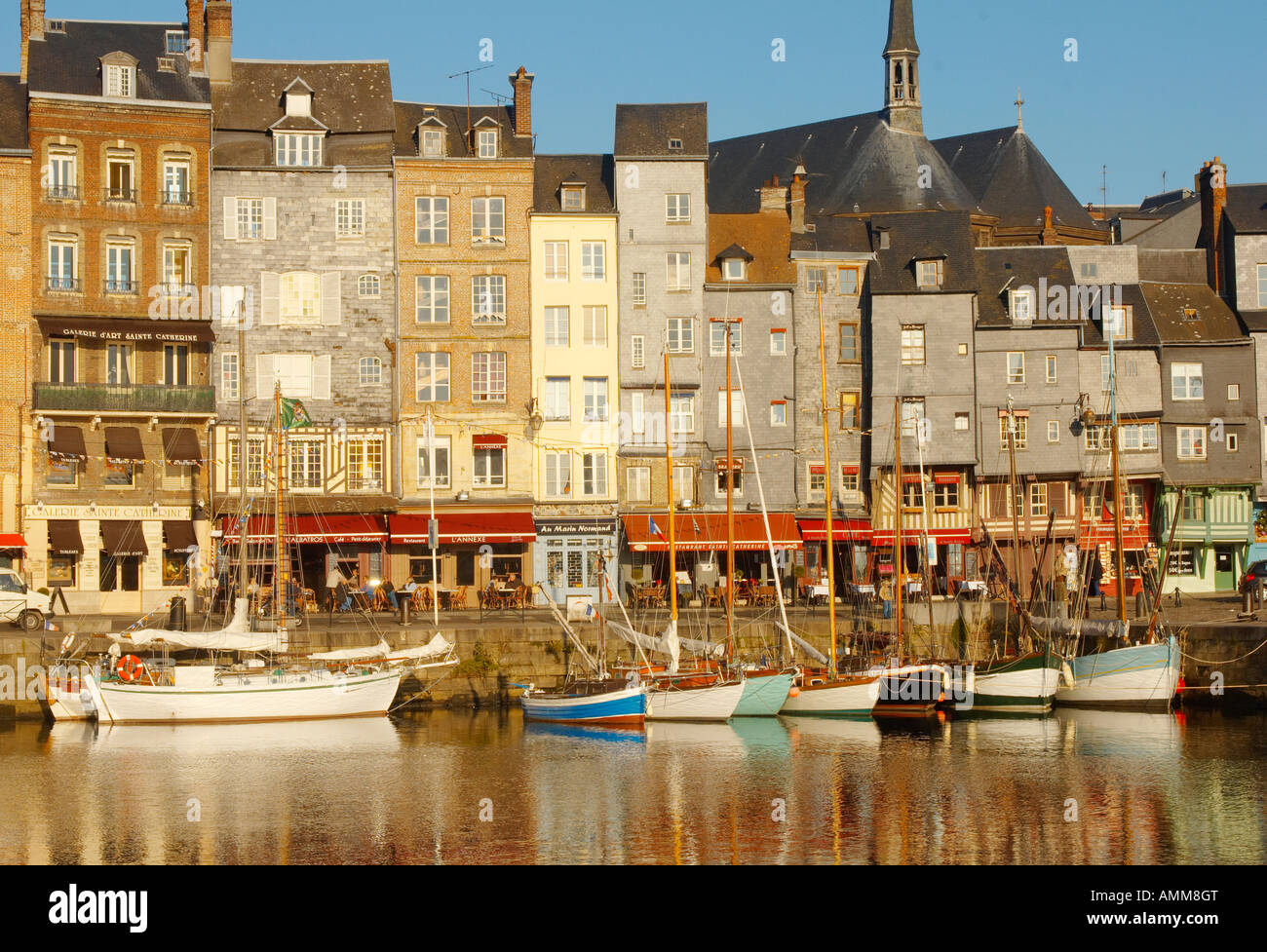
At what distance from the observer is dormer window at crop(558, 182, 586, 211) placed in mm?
52875

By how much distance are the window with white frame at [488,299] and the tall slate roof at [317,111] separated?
5.23 meters

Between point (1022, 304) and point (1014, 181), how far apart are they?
64.9 ft

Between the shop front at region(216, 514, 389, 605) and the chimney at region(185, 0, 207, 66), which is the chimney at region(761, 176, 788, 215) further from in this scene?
the chimney at region(185, 0, 207, 66)

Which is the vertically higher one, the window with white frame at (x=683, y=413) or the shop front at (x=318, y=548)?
the window with white frame at (x=683, y=413)

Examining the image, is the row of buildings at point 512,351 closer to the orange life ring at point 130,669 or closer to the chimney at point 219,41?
the chimney at point 219,41

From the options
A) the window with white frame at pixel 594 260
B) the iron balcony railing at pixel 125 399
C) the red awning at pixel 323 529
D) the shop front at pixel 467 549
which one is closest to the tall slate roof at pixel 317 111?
the window with white frame at pixel 594 260

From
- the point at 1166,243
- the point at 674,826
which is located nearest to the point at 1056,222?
the point at 1166,243

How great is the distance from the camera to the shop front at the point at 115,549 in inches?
1895

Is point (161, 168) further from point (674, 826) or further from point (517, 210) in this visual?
point (674, 826)

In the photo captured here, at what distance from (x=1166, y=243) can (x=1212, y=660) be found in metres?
30.4

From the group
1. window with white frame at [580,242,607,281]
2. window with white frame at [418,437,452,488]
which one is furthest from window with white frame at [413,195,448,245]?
window with white frame at [418,437,452,488]

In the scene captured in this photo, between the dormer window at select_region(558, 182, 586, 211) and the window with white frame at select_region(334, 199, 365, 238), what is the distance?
22.7 feet

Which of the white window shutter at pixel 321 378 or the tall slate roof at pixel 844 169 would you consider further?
the tall slate roof at pixel 844 169

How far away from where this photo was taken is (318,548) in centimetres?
5009
